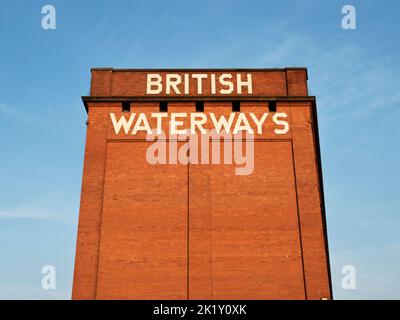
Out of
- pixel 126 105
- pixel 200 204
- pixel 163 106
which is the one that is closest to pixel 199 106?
pixel 163 106

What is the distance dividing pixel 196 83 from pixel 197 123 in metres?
2.61

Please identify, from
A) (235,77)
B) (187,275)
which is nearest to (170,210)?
(187,275)

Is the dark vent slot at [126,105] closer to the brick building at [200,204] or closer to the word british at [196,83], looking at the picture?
the brick building at [200,204]

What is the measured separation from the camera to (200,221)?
25.5 metres

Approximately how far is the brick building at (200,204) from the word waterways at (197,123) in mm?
241

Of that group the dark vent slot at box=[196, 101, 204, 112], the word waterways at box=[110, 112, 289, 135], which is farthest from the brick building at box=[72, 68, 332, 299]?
the word waterways at box=[110, 112, 289, 135]

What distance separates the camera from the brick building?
80.3 feet

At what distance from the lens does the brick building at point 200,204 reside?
80.3 ft

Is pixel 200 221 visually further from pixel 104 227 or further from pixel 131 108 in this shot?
pixel 131 108

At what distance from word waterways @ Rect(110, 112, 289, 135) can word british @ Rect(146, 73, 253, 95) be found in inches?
58.7

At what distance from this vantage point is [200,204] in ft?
85.0

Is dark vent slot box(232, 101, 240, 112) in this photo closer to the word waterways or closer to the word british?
the word waterways

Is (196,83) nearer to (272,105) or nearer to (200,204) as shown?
(272,105)

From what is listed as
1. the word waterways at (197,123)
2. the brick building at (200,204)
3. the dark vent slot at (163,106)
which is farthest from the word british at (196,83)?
the word waterways at (197,123)
